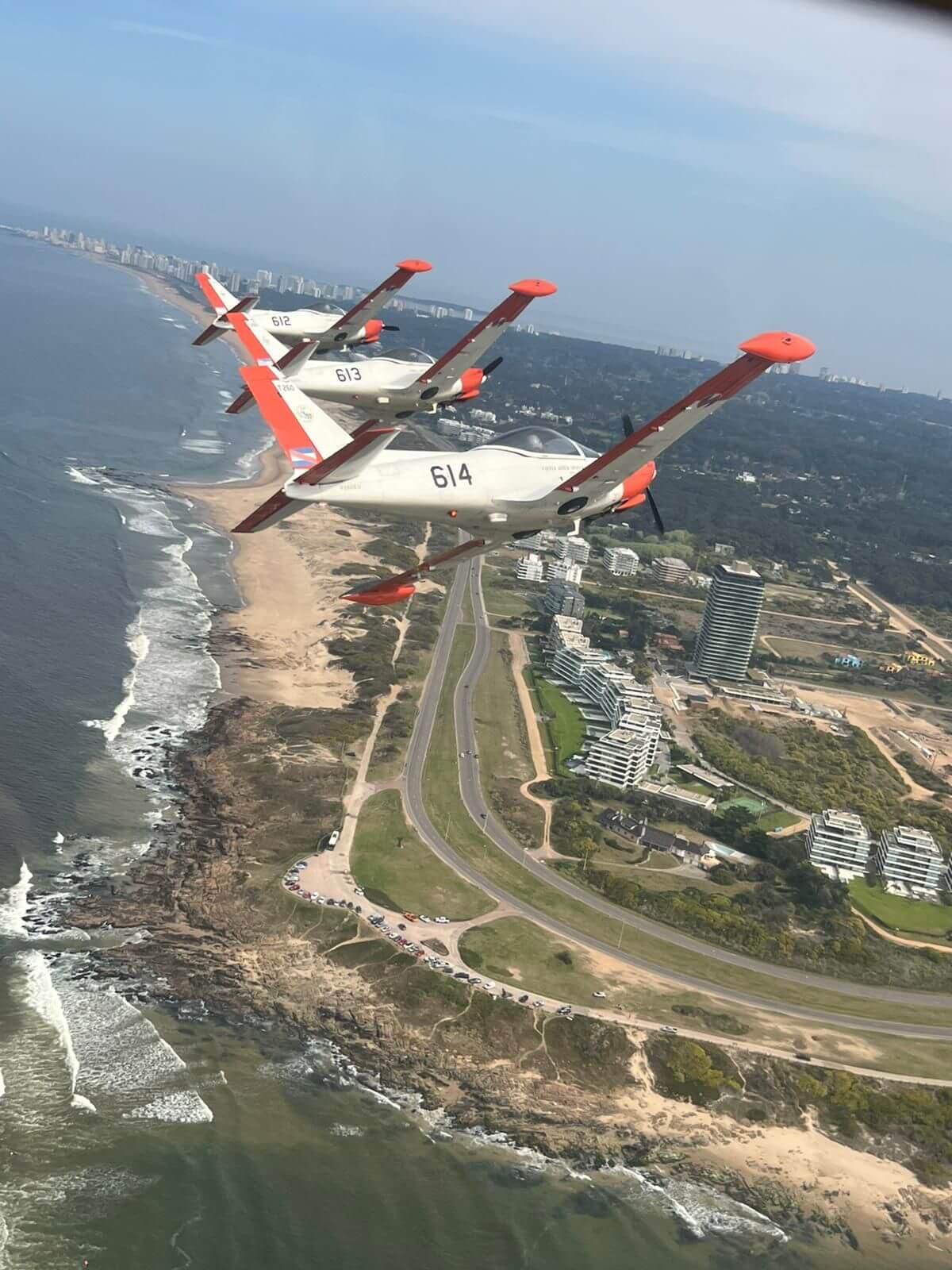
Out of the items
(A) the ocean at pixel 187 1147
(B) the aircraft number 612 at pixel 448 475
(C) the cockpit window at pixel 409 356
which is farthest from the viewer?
(A) the ocean at pixel 187 1147

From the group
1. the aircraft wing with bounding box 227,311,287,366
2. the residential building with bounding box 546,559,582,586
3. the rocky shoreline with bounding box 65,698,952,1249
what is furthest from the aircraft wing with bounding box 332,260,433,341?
Result: the residential building with bounding box 546,559,582,586

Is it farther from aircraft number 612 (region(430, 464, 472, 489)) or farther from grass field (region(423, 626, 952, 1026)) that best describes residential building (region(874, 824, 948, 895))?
aircraft number 612 (region(430, 464, 472, 489))

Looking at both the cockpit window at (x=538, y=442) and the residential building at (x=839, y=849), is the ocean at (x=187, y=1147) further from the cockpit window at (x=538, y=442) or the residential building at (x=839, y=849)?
the residential building at (x=839, y=849)

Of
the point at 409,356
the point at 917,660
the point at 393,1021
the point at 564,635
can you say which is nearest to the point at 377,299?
the point at 409,356

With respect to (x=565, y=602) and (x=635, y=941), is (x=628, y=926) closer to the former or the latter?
(x=635, y=941)

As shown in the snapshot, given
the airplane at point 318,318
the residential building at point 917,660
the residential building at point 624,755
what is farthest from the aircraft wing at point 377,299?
the residential building at point 917,660
